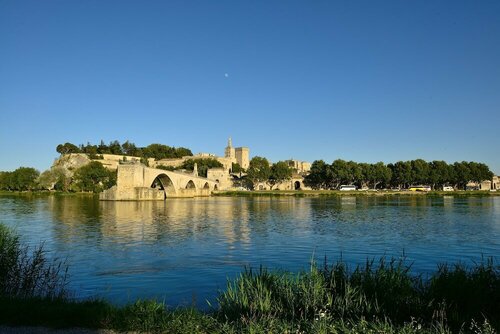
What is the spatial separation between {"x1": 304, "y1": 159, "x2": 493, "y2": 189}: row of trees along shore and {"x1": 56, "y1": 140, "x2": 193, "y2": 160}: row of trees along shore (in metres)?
64.8

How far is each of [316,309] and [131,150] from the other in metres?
156

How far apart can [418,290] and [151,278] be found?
7.89m

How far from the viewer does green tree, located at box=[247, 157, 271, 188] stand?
128 metres

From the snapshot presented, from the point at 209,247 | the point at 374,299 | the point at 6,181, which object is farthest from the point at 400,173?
the point at 374,299

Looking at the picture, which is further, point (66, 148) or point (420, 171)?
point (66, 148)

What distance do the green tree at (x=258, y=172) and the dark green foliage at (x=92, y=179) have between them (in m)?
42.1

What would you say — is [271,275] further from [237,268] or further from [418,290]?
[237,268]

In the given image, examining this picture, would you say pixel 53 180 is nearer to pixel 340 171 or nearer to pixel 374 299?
pixel 340 171

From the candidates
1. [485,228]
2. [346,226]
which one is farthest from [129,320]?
[485,228]

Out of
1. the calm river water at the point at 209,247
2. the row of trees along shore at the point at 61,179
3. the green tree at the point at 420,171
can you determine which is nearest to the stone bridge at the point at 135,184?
the row of trees along shore at the point at 61,179

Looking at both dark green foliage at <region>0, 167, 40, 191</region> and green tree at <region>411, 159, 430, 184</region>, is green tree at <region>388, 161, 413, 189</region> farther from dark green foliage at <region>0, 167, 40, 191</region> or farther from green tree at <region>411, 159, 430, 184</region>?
dark green foliage at <region>0, 167, 40, 191</region>

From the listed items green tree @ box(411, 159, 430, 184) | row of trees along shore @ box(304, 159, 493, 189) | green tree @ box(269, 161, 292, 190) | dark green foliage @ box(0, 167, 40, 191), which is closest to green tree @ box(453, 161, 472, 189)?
row of trees along shore @ box(304, 159, 493, 189)

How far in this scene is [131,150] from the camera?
6181 inches

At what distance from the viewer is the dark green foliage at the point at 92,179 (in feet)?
320
